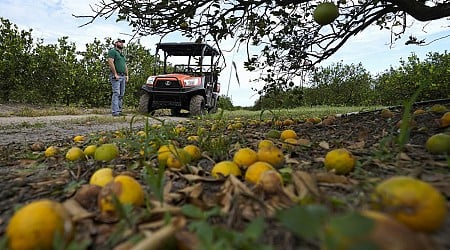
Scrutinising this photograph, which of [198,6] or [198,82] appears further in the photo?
[198,82]

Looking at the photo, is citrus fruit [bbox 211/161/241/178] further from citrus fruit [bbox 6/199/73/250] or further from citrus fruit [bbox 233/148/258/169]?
citrus fruit [bbox 6/199/73/250]

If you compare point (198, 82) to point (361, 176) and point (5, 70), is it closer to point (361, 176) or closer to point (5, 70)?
point (5, 70)

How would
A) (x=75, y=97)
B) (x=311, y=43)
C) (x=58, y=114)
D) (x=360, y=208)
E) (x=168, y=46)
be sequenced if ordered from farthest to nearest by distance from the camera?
(x=75, y=97)
(x=168, y=46)
(x=58, y=114)
(x=311, y=43)
(x=360, y=208)

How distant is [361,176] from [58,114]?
10.5 m

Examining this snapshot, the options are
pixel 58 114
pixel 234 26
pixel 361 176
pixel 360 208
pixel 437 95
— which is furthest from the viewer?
pixel 437 95

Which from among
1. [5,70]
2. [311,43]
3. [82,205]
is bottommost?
[82,205]

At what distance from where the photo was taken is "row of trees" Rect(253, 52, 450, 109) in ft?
27.5

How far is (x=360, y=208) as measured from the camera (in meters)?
0.84

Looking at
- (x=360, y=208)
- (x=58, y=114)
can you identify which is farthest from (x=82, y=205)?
(x=58, y=114)

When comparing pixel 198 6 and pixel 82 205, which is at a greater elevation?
pixel 198 6

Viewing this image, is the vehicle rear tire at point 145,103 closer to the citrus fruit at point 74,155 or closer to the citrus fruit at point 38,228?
the citrus fruit at point 74,155

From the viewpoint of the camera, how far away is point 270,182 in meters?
1.08

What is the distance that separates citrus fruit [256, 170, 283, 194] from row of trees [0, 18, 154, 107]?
11224 millimetres

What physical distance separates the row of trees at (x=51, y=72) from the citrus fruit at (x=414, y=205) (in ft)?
38.2
